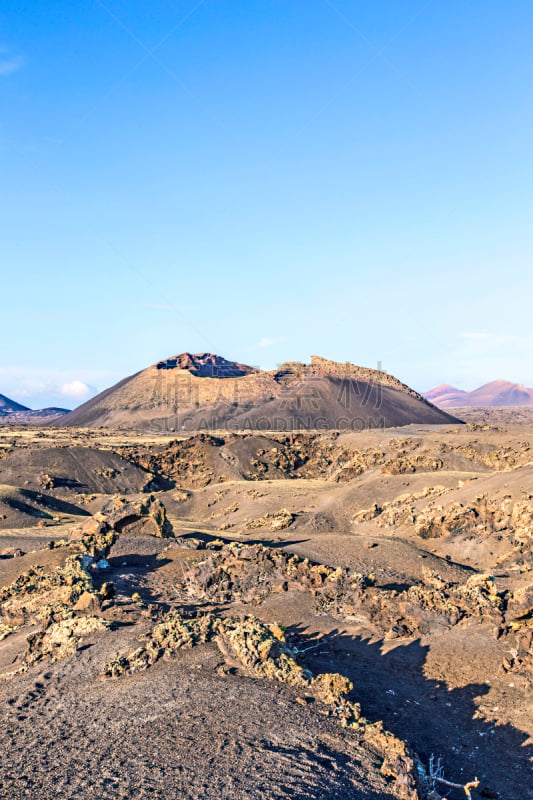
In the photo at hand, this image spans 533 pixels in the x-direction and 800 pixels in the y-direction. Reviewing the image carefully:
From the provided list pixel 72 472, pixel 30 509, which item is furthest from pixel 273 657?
pixel 72 472

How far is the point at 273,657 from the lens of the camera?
10.1 metres

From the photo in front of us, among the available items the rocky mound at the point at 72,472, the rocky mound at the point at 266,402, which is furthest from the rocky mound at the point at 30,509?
the rocky mound at the point at 266,402

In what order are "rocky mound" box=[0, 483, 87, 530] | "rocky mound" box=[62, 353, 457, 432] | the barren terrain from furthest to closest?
"rocky mound" box=[62, 353, 457, 432], "rocky mound" box=[0, 483, 87, 530], the barren terrain

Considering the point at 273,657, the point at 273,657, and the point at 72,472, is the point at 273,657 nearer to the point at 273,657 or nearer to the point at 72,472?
the point at 273,657

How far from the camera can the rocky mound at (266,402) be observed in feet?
321

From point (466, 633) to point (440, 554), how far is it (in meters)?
10.2

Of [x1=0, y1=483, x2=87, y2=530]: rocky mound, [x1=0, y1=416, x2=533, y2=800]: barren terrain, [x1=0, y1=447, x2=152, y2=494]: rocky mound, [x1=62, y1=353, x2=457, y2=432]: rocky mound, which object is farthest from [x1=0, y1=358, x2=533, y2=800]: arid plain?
[x1=62, y1=353, x2=457, y2=432]: rocky mound

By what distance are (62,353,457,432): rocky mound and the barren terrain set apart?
68870 mm

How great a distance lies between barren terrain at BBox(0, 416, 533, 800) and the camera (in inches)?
273

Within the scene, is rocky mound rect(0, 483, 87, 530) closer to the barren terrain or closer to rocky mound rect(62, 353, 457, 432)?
the barren terrain

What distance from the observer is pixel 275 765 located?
6723 millimetres

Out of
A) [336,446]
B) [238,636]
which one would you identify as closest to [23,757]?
[238,636]

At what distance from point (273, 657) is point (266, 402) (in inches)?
3798

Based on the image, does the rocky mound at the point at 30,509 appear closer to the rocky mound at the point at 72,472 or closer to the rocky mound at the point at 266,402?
the rocky mound at the point at 72,472
